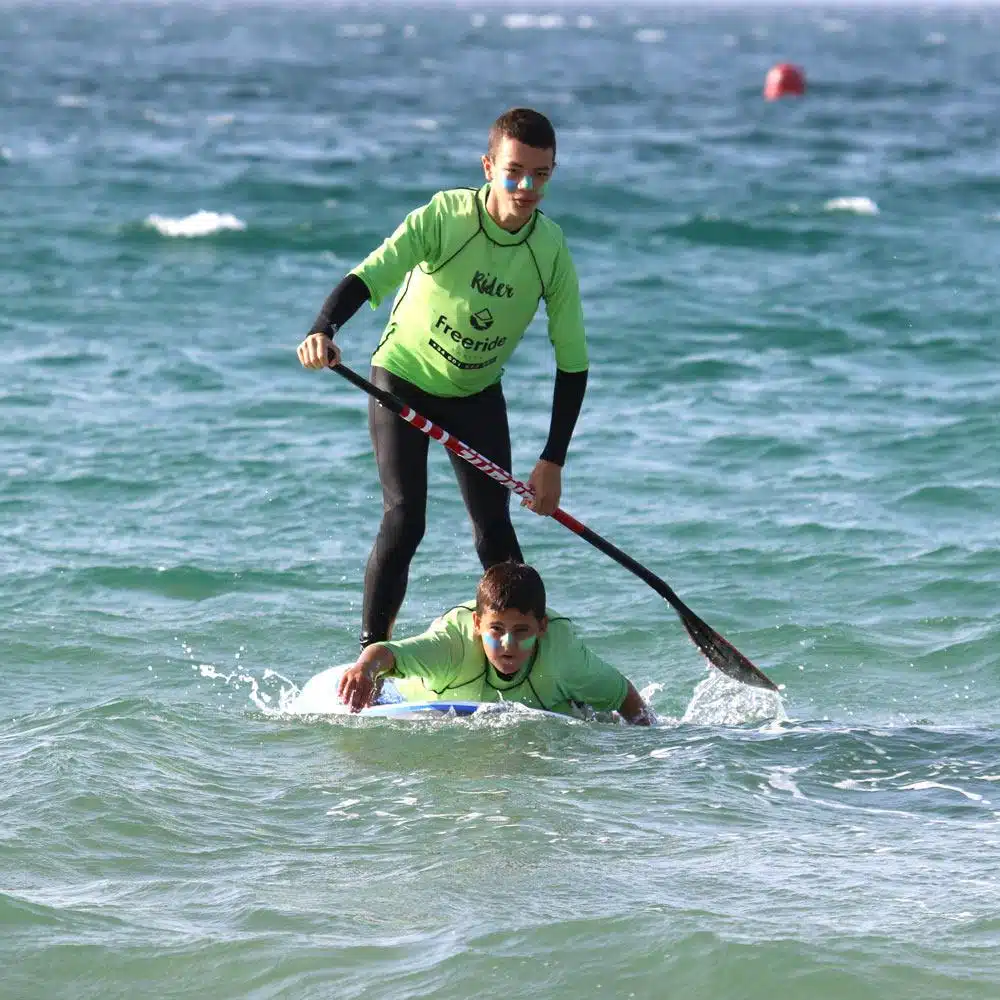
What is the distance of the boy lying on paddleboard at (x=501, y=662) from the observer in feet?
20.4

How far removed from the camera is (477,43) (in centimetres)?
9112

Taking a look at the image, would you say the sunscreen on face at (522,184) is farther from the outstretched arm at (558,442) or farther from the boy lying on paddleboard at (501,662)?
the boy lying on paddleboard at (501,662)

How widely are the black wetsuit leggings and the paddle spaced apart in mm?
80

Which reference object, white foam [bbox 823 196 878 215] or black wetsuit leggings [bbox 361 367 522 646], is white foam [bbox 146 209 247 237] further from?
black wetsuit leggings [bbox 361 367 522 646]

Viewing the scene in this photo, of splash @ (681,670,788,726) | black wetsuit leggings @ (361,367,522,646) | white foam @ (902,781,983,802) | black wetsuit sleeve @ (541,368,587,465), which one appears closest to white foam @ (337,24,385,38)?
splash @ (681,670,788,726)

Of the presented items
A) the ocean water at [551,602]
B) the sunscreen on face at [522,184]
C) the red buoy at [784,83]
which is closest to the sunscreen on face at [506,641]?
the ocean water at [551,602]

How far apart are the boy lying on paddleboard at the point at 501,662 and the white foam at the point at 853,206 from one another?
1738 centimetres

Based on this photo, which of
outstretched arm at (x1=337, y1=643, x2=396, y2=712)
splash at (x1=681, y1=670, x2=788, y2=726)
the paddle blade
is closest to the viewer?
outstretched arm at (x1=337, y1=643, x2=396, y2=712)

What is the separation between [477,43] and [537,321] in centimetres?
7770

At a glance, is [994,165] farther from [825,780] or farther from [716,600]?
[825,780]

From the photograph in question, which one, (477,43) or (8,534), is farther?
(477,43)

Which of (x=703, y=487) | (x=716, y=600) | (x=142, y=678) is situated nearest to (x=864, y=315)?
(x=703, y=487)

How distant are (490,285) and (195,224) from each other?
15418 millimetres

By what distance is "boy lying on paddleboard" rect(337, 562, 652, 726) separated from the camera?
20.4 ft
